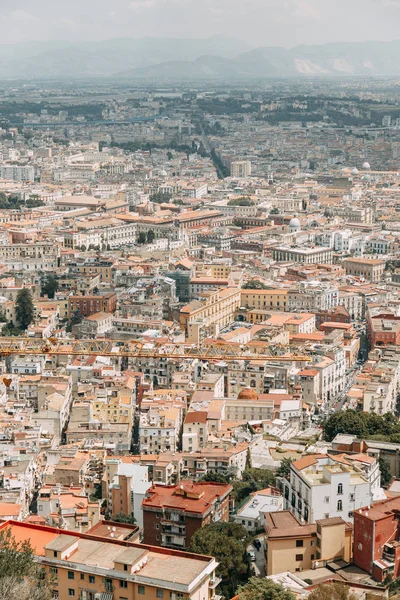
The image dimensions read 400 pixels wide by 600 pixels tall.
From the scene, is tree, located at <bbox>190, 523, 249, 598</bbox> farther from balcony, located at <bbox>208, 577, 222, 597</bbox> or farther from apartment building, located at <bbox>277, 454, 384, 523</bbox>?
apartment building, located at <bbox>277, 454, 384, 523</bbox>

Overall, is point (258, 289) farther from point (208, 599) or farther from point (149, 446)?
point (208, 599)

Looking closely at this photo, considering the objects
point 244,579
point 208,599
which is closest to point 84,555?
point 208,599

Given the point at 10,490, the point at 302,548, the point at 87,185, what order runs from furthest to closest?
the point at 87,185 → the point at 10,490 → the point at 302,548

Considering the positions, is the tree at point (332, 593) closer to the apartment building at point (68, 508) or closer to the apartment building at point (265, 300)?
the apartment building at point (68, 508)

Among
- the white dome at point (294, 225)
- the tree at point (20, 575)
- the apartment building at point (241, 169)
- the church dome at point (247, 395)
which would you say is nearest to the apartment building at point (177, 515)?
the tree at point (20, 575)

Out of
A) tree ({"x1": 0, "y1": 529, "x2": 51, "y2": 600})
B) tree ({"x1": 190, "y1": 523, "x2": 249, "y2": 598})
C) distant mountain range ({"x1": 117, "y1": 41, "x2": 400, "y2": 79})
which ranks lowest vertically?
tree ({"x1": 190, "y1": 523, "x2": 249, "y2": 598})

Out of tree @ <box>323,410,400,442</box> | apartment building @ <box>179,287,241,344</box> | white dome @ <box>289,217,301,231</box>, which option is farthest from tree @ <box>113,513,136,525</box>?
white dome @ <box>289,217,301,231</box>

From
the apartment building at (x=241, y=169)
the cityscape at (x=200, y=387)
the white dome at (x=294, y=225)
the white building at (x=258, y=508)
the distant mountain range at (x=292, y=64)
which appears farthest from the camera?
the distant mountain range at (x=292, y=64)
